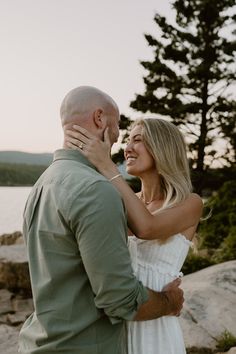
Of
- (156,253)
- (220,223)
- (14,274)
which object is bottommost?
(14,274)

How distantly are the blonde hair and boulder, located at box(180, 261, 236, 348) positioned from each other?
8.73 ft

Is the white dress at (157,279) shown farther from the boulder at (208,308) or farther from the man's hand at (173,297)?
the boulder at (208,308)

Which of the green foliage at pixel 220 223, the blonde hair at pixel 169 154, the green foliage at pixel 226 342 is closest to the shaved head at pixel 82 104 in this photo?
the blonde hair at pixel 169 154

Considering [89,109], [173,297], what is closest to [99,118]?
[89,109]

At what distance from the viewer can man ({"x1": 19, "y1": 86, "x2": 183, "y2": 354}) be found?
1.85 m

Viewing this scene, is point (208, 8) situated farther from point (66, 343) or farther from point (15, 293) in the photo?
point (66, 343)

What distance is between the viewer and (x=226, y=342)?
5.10 m

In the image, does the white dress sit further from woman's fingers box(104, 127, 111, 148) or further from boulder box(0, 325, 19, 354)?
boulder box(0, 325, 19, 354)

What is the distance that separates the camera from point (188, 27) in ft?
73.0

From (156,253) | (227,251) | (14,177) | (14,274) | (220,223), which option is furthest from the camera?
(14,177)

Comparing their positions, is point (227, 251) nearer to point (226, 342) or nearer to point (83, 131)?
point (226, 342)

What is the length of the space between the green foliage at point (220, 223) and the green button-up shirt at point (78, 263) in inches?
390

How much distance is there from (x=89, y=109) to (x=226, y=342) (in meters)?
3.75

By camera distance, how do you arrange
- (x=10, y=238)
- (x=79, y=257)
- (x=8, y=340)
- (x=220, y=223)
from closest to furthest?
(x=79, y=257) < (x=8, y=340) < (x=220, y=223) < (x=10, y=238)
